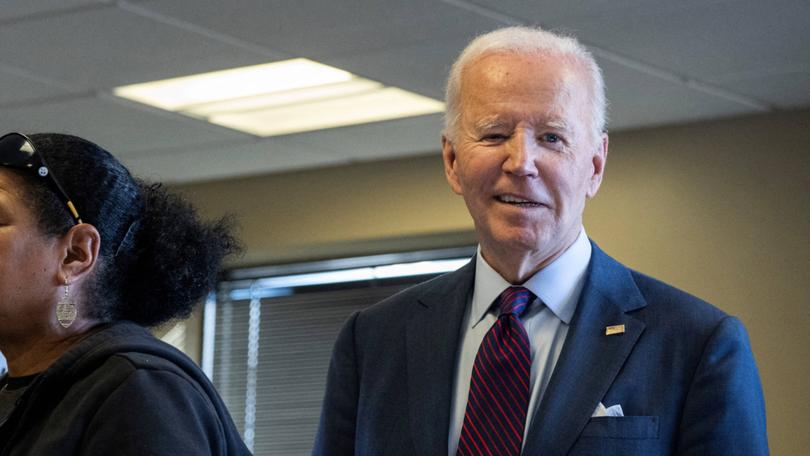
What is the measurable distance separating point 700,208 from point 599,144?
135 inches

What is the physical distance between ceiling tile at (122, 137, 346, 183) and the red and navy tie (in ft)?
12.1

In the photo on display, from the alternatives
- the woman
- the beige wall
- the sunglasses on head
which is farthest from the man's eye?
the beige wall

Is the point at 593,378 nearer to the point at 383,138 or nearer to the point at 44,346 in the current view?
the point at 44,346

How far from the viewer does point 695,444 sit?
1.82m

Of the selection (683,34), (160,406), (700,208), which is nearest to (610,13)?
(683,34)

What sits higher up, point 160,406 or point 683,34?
point 683,34

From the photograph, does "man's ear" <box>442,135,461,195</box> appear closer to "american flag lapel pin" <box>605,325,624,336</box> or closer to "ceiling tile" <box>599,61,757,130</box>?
"american flag lapel pin" <box>605,325,624,336</box>

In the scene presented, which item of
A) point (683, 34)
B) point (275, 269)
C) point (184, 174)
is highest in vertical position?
point (683, 34)

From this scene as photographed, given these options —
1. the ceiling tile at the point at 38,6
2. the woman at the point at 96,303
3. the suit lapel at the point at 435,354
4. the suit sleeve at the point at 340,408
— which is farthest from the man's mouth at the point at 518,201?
the ceiling tile at the point at 38,6

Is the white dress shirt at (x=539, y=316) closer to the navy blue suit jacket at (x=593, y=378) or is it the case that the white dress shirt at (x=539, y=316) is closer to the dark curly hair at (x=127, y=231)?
the navy blue suit jacket at (x=593, y=378)

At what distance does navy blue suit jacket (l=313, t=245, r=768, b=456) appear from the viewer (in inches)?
72.5

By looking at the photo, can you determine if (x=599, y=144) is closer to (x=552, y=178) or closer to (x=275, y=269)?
(x=552, y=178)

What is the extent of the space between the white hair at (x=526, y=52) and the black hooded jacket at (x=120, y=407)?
22.3 inches

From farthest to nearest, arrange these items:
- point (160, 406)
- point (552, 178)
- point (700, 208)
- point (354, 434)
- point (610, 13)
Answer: point (700, 208)
point (610, 13)
point (354, 434)
point (552, 178)
point (160, 406)
